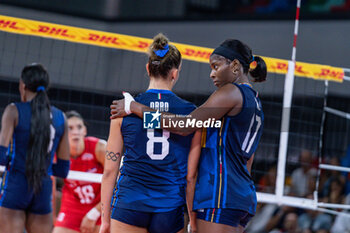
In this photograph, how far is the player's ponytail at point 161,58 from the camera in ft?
10.1

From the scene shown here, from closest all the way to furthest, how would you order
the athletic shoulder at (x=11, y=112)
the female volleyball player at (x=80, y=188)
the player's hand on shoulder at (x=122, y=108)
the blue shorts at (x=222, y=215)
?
the blue shorts at (x=222, y=215)
the player's hand on shoulder at (x=122, y=108)
the athletic shoulder at (x=11, y=112)
the female volleyball player at (x=80, y=188)

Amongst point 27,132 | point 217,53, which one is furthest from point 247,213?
point 27,132

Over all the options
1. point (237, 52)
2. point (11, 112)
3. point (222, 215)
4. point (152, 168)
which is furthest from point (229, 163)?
point (11, 112)

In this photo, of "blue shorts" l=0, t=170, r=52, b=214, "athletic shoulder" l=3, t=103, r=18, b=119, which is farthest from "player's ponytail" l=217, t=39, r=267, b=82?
→ "blue shorts" l=0, t=170, r=52, b=214

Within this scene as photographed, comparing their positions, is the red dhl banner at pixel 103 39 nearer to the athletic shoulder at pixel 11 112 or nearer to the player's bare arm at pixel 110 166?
the athletic shoulder at pixel 11 112

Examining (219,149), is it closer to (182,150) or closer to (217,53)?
(182,150)

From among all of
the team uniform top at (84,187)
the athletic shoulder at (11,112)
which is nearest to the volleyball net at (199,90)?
the team uniform top at (84,187)

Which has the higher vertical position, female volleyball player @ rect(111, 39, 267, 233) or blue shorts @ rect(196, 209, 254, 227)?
female volleyball player @ rect(111, 39, 267, 233)

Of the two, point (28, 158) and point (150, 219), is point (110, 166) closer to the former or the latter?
point (150, 219)

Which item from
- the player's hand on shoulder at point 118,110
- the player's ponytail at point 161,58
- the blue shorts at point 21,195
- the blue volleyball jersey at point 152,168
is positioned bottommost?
the blue shorts at point 21,195

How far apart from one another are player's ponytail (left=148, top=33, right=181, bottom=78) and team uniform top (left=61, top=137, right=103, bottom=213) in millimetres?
2196

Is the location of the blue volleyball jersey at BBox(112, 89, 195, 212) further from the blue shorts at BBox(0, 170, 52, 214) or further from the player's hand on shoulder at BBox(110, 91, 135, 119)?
the blue shorts at BBox(0, 170, 52, 214)

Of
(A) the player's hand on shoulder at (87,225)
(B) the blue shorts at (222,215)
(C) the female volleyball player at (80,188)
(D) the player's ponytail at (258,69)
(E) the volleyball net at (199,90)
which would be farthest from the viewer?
(E) the volleyball net at (199,90)

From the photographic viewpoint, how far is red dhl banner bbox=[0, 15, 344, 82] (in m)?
5.19
